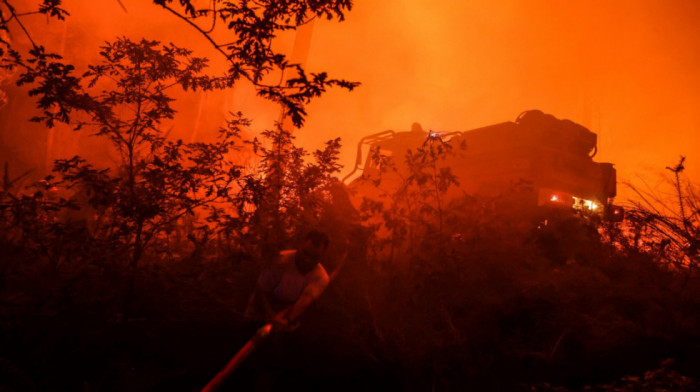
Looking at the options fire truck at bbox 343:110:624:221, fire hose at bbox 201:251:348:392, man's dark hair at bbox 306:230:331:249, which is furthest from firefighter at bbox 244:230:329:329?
fire truck at bbox 343:110:624:221

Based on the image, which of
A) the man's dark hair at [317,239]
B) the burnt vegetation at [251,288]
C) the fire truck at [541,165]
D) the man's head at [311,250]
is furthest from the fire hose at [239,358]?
the fire truck at [541,165]

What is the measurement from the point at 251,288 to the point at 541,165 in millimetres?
6005

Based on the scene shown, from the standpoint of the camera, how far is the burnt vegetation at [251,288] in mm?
3613

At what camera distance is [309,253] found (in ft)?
13.7

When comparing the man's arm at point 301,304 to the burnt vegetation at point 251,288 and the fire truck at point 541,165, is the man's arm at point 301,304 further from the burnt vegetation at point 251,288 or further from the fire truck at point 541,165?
the fire truck at point 541,165

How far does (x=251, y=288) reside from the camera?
5.04 meters

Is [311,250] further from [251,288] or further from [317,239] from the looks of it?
[251,288]

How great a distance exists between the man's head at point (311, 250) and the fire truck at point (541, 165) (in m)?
2.91

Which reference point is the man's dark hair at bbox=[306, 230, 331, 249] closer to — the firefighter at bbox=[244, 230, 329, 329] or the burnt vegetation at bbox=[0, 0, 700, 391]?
the firefighter at bbox=[244, 230, 329, 329]

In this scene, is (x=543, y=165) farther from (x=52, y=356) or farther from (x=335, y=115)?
(x=335, y=115)

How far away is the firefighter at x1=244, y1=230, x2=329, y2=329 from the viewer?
416 centimetres

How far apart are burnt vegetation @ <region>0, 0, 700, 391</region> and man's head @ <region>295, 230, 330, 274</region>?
73cm

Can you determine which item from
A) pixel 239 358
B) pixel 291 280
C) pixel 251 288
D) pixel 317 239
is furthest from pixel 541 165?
pixel 239 358

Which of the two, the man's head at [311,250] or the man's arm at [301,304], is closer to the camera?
the man's arm at [301,304]
